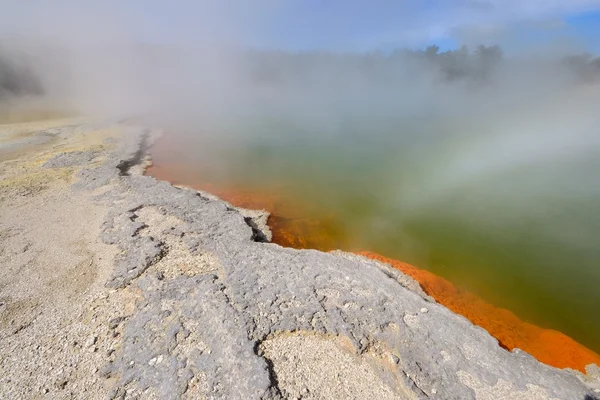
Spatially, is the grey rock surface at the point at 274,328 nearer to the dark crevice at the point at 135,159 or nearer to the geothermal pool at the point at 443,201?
the geothermal pool at the point at 443,201

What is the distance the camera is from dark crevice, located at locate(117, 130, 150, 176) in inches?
376

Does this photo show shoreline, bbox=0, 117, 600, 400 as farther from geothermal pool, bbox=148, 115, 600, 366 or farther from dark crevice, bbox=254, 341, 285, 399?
geothermal pool, bbox=148, 115, 600, 366

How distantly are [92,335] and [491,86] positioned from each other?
49.5 m

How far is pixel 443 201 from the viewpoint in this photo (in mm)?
9484

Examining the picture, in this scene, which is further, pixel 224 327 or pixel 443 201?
pixel 443 201

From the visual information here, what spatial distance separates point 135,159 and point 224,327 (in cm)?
882

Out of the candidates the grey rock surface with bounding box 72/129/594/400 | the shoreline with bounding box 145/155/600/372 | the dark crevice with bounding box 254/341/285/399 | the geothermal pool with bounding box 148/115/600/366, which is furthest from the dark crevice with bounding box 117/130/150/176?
the dark crevice with bounding box 254/341/285/399

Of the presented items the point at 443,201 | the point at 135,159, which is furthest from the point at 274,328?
the point at 135,159

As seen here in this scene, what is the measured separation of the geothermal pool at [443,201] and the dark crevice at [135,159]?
408mm

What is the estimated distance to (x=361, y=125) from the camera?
20.0m

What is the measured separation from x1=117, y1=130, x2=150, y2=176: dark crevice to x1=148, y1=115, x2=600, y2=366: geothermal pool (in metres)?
0.41

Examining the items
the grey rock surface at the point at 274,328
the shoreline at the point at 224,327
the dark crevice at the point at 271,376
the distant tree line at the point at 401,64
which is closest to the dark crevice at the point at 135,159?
the shoreline at the point at 224,327

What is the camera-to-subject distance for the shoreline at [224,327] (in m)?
3.23

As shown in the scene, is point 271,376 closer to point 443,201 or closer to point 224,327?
point 224,327
